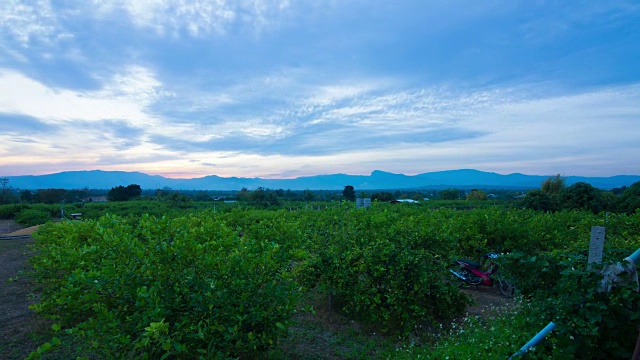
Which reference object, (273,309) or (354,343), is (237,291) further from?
(354,343)

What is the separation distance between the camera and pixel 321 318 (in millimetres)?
5500

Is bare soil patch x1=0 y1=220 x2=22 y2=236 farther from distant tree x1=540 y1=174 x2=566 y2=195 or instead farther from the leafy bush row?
distant tree x1=540 y1=174 x2=566 y2=195

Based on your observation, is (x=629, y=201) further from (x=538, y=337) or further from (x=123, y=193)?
(x=123, y=193)

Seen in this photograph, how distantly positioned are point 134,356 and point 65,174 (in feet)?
617

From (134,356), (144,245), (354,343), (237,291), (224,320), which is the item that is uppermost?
(144,245)

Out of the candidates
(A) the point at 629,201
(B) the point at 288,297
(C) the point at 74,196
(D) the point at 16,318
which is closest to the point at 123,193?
(C) the point at 74,196

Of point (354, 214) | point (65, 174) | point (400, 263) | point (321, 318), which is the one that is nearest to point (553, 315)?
point (400, 263)

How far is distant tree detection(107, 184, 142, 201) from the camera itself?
Result: 34.9 m

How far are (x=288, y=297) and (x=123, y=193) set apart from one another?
37.8 m

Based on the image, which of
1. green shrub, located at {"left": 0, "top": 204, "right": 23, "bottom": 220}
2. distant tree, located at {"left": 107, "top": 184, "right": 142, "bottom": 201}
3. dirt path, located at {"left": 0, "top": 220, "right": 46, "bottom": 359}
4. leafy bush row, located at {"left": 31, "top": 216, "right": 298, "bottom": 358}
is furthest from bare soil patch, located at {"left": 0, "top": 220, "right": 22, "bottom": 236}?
leafy bush row, located at {"left": 31, "top": 216, "right": 298, "bottom": 358}

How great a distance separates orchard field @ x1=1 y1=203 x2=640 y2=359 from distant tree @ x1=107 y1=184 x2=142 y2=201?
3345cm

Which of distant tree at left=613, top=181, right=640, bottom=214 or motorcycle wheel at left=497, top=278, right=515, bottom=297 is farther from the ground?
distant tree at left=613, top=181, right=640, bottom=214

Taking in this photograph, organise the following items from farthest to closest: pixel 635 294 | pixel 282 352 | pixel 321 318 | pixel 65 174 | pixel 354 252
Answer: pixel 65 174, pixel 321 318, pixel 354 252, pixel 282 352, pixel 635 294

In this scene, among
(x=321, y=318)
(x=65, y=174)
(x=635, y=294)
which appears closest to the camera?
(x=635, y=294)
